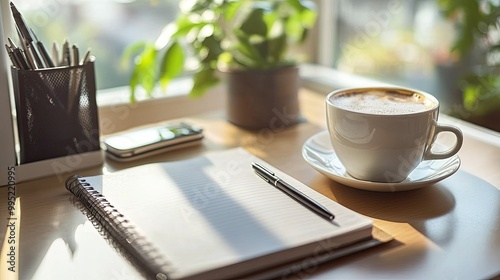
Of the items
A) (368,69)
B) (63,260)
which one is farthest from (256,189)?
(368,69)

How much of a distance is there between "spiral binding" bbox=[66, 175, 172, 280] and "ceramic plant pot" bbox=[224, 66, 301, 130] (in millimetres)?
344

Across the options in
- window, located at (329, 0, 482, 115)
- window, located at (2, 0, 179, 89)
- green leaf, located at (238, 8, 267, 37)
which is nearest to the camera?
green leaf, located at (238, 8, 267, 37)

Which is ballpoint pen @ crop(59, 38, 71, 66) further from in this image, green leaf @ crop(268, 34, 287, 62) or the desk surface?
green leaf @ crop(268, 34, 287, 62)

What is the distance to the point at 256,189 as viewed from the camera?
2.52ft

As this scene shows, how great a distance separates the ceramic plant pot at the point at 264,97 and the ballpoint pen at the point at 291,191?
0.73ft

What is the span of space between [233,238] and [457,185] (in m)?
0.35

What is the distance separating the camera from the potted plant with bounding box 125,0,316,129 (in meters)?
1.02

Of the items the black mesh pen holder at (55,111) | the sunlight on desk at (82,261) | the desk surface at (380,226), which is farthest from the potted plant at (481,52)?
the sunlight on desk at (82,261)

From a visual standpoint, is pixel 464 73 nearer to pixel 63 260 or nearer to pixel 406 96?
pixel 406 96

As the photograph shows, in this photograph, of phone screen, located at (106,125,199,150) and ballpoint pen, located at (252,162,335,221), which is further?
phone screen, located at (106,125,199,150)

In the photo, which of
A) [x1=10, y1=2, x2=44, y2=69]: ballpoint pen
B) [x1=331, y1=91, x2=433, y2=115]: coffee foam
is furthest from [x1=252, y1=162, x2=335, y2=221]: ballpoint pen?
[x1=10, y1=2, x2=44, y2=69]: ballpoint pen

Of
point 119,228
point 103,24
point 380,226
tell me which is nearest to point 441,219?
point 380,226

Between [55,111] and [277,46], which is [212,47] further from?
[55,111]

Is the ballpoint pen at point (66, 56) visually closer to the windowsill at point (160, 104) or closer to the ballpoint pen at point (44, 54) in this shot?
the ballpoint pen at point (44, 54)
